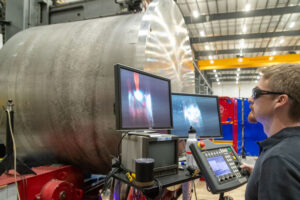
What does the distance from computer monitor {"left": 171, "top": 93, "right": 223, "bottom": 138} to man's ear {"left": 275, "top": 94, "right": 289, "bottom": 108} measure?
2.99 ft

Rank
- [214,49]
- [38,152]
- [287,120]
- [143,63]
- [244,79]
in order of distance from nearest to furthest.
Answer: [287,120]
[143,63]
[38,152]
[214,49]
[244,79]

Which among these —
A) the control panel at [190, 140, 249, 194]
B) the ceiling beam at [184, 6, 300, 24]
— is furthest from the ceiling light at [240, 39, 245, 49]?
the control panel at [190, 140, 249, 194]

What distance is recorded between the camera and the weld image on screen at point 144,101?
53.3 inches

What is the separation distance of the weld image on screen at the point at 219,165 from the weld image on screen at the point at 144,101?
0.44 metres

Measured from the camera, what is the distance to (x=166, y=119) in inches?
66.0

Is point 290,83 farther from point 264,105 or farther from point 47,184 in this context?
point 47,184

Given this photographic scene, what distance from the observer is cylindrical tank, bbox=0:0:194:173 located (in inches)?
78.8

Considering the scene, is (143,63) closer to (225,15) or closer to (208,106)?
(208,106)

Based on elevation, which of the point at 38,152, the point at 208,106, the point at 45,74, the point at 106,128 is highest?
the point at 45,74

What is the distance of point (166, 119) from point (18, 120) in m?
1.54

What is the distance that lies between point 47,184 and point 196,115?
135 cm

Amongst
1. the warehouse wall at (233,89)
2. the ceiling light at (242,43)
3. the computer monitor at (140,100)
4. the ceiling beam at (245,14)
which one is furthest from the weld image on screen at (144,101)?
the warehouse wall at (233,89)

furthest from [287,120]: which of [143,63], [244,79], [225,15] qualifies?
[244,79]

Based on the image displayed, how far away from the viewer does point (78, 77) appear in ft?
6.81
